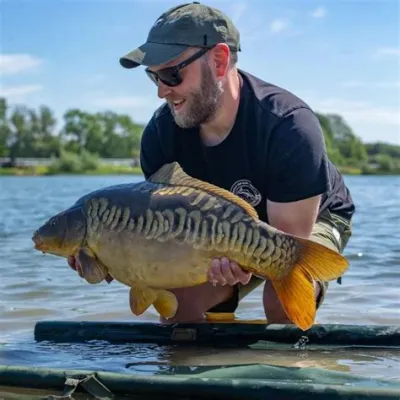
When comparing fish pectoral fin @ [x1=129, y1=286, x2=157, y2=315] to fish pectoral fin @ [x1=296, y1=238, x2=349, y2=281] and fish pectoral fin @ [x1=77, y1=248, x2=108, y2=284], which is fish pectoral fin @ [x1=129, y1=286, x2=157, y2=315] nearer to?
fish pectoral fin @ [x1=77, y1=248, x2=108, y2=284]

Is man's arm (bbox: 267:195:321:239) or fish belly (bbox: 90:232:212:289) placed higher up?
man's arm (bbox: 267:195:321:239)

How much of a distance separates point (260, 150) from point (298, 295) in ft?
2.14

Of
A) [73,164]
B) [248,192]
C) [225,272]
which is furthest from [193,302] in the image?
[73,164]

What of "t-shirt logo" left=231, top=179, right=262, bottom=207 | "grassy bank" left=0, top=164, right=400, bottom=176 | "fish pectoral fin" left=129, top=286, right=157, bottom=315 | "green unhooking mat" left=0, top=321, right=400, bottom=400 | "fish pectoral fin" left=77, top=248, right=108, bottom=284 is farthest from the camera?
"grassy bank" left=0, top=164, right=400, bottom=176

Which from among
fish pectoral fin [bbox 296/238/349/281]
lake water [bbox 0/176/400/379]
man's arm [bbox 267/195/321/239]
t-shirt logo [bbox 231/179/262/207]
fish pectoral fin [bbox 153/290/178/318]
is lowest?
lake water [bbox 0/176/400/379]

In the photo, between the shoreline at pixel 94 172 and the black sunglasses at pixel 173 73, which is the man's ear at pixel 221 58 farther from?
the shoreline at pixel 94 172

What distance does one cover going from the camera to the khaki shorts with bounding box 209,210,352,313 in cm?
349

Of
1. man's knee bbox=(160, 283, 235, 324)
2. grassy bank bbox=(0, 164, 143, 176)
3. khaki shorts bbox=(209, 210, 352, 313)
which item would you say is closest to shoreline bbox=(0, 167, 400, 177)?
grassy bank bbox=(0, 164, 143, 176)

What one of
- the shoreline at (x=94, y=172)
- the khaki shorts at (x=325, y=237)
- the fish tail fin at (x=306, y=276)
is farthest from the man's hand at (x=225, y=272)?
the shoreline at (x=94, y=172)

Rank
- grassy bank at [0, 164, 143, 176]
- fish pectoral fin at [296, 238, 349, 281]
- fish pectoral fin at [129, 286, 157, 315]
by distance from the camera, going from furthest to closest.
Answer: grassy bank at [0, 164, 143, 176]
fish pectoral fin at [129, 286, 157, 315]
fish pectoral fin at [296, 238, 349, 281]

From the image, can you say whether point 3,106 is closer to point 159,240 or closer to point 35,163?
point 35,163

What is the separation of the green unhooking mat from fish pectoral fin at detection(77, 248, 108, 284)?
1.26ft

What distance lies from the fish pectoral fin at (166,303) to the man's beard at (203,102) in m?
0.65

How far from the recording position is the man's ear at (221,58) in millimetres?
3293
